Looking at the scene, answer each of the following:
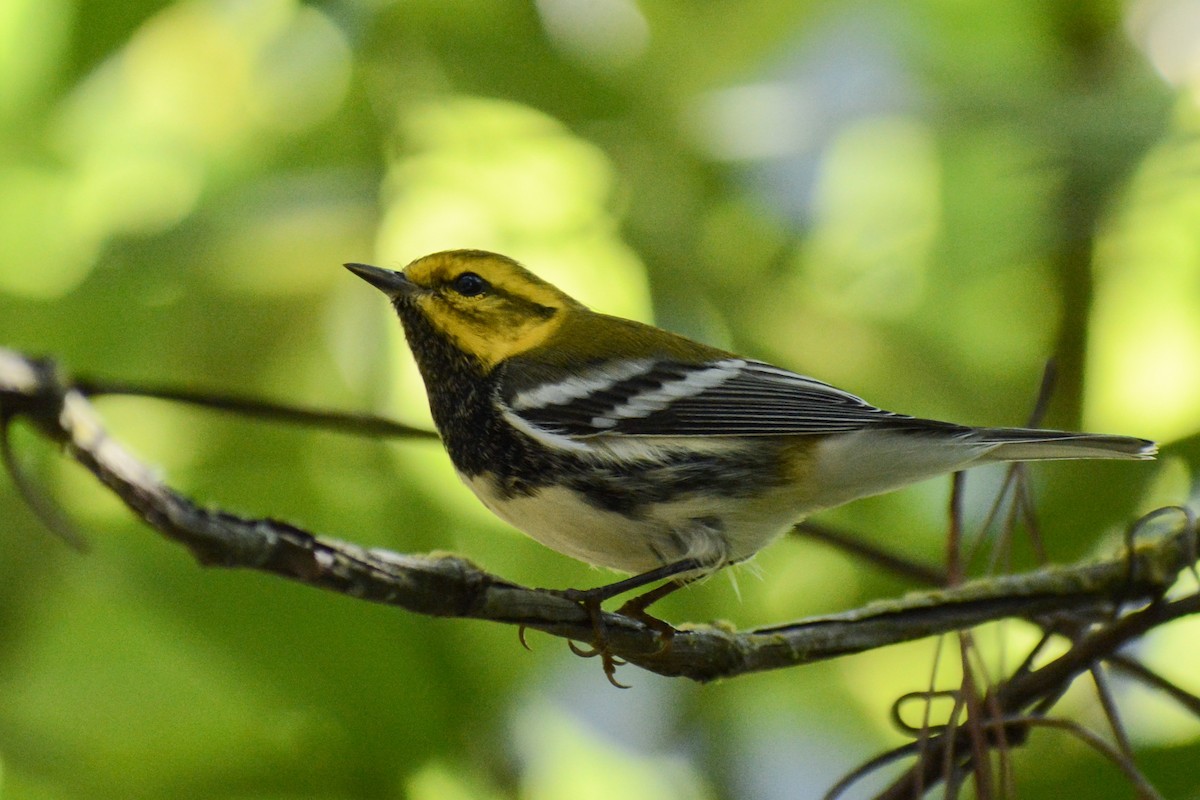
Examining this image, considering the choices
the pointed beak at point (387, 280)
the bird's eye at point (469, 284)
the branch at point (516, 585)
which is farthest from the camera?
the bird's eye at point (469, 284)

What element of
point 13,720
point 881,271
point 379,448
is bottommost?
point 13,720

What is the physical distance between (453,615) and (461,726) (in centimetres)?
125

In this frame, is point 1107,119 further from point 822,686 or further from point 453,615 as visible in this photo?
point 453,615

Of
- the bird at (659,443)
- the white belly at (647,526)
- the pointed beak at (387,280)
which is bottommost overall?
the white belly at (647,526)

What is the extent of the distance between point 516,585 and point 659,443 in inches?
28.1

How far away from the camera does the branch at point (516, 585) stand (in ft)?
3.12

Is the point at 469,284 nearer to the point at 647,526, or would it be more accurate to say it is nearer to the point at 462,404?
the point at 462,404

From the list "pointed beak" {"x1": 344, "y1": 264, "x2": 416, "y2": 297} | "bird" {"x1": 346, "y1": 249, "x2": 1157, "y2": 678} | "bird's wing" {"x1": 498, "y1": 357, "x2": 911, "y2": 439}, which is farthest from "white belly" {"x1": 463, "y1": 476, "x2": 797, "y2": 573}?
"pointed beak" {"x1": 344, "y1": 264, "x2": 416, "y2": 297}

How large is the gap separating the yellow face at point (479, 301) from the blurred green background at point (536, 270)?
32 cm

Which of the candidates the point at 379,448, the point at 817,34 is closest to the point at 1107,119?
the point at 817,34

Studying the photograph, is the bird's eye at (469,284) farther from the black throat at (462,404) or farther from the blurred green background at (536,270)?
the blurred green background at (536,270)

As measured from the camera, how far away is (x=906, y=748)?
1600mm

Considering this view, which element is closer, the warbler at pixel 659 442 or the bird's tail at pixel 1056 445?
the bird's tail at pixel 1056 445

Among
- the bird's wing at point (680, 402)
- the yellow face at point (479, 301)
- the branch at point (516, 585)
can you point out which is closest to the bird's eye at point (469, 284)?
the yellow face at point (479, 301)
